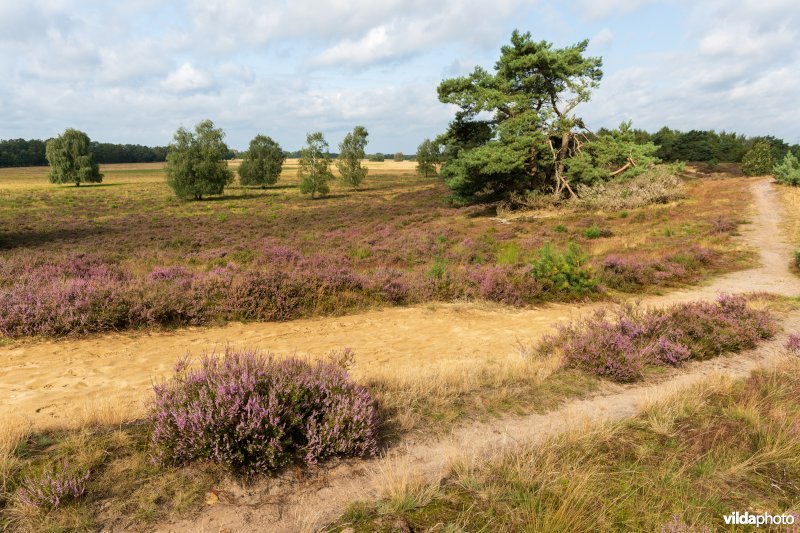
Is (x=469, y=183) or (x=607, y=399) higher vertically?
(x=469, y=183)

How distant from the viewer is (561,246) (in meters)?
20.3

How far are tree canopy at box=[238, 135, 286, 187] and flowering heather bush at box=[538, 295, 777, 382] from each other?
72989mm

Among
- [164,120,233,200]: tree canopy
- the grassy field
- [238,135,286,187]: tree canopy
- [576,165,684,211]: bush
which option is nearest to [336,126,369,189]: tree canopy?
[238,135,286,187]: tree canopy

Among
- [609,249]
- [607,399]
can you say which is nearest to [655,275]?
[609,249]

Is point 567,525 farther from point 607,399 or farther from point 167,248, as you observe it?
point 167,248

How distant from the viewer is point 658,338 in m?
6.66

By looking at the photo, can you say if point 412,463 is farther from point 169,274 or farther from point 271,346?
point 169,274

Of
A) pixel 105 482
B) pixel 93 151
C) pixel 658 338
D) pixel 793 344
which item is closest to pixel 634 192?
pixel 793 344

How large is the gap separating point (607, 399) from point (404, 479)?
3.25 metres

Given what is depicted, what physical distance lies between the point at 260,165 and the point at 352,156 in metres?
16.7

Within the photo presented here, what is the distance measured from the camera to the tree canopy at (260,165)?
7312 centimetres

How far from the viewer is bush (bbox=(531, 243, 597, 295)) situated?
39.3 ft

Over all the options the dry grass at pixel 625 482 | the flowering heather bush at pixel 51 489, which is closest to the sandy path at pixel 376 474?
the dry grass at pixel 625 482

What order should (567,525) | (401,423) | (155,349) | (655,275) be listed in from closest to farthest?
(567,525) → (401,423) → (155,349) → (655,275)
